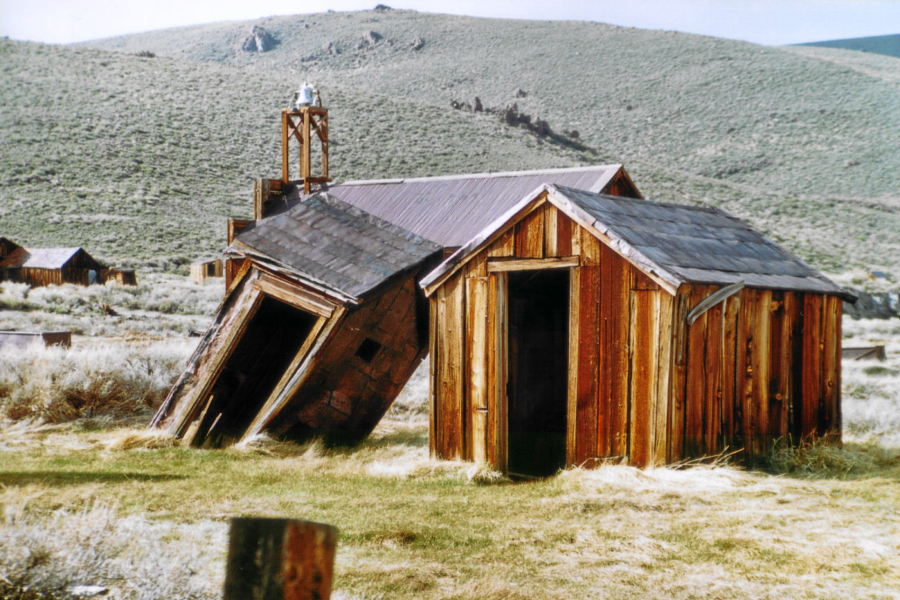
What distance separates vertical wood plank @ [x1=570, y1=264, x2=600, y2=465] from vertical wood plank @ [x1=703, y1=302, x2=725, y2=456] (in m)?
0.97

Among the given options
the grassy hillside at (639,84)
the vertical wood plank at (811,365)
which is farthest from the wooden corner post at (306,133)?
the grassy hillside at (639,84)

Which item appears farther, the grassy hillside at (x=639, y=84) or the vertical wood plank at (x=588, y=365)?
the grassy hillside at (x=639, y=84)

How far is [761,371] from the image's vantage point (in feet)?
27.0

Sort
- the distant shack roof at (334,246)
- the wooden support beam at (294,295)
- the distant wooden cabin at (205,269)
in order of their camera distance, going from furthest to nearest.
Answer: the distant wooden cabin at (205,269) < the distant shack roof at (334,246) < the wooden support beam at (294,295)

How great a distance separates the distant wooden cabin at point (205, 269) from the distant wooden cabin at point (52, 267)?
3.22 metres

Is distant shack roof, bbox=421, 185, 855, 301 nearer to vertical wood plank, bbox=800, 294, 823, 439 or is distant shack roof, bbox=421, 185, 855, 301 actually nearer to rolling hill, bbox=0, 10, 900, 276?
vertical wood plank, bbox=800, 294, 823, 439

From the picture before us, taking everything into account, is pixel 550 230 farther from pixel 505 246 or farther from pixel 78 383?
pixel 78 383

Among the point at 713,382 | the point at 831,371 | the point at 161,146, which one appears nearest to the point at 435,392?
the point at 713,382

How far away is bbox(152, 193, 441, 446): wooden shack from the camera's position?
29.5ft

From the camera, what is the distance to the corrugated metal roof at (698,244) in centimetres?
759

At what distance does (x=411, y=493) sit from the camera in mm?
7051

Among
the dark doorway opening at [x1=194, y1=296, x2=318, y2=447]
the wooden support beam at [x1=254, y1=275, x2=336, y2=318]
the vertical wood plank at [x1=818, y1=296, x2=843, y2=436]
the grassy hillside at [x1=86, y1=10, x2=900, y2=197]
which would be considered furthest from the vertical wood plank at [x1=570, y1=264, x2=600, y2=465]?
the grassy hillside at [x1=86, y1=10, x2=900, y2=197]

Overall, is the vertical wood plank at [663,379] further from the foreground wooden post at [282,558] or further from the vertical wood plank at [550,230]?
the foreground wooden post at [282,558]

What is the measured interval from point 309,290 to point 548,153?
46.0 metres
